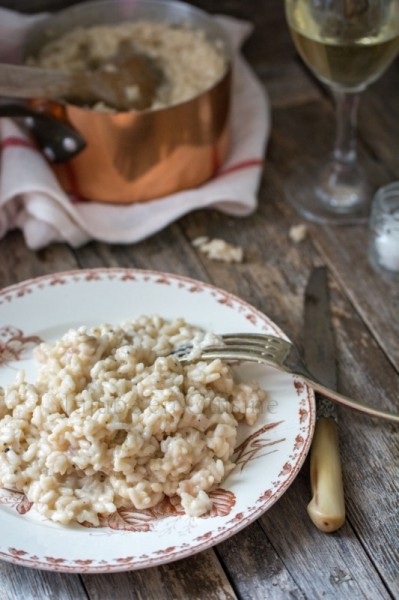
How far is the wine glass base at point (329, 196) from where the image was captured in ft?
5.60

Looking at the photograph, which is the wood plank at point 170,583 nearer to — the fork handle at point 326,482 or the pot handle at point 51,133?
the fork handle at point 326,482

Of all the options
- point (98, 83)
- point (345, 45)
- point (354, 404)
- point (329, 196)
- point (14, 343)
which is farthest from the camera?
point (329, 196)

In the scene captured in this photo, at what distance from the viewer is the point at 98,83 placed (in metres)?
1.60

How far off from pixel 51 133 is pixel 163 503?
778 millimetres

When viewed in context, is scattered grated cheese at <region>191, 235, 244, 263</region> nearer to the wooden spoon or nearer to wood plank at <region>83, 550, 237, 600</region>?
the wooden spoon

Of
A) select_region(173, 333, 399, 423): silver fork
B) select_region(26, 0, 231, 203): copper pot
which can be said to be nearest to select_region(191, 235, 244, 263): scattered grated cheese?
select_region(26, 0, 231, 203): copper pot

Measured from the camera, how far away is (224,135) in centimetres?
173

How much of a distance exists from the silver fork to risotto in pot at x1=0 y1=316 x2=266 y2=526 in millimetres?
19

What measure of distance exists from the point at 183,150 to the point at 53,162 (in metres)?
0.25

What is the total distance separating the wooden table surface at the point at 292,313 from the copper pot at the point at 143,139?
0.32ft

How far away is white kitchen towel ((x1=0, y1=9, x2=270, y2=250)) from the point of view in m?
1.61

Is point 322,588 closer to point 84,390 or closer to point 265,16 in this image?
point 84,390

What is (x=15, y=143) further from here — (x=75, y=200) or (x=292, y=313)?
Answer: (x=292, y=313)

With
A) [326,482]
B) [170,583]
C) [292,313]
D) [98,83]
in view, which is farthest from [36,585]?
[98,83]
